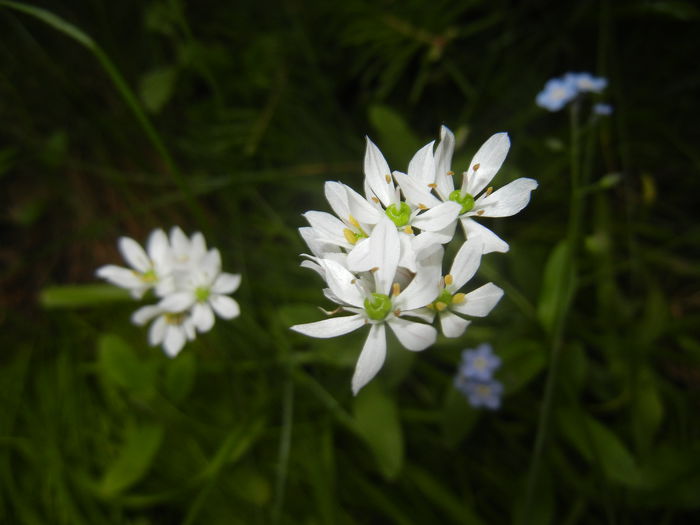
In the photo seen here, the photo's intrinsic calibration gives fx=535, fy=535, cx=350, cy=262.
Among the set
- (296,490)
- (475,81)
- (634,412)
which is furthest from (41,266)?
(634,412)

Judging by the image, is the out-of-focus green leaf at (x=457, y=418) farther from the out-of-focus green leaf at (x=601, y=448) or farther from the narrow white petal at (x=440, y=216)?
the narrow white petal at (x=440, y=216)

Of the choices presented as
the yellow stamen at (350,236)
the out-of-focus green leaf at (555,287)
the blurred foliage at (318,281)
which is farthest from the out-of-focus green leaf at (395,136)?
the yellow stamen at (350,236)

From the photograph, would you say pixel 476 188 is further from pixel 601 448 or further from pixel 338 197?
pixel 601 448

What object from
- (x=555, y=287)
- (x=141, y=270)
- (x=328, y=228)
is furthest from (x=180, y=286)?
(x=555, y=287)

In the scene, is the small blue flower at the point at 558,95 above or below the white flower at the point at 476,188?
above

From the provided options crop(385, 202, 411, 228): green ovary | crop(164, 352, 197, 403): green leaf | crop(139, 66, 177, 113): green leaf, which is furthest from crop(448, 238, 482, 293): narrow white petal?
crop(139, 66, 177, 113): green leaf

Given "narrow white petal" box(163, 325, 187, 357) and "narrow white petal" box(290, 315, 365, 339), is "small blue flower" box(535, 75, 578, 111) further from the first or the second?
"narrow white petal" box(163, 325, 187, 357)
